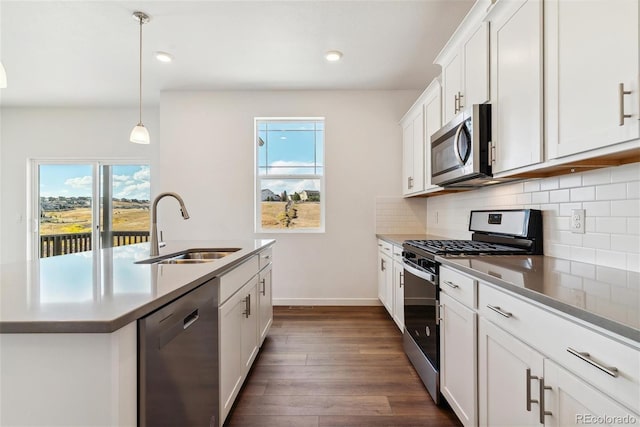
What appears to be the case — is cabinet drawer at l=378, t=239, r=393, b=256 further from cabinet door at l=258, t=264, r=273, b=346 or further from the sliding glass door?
the sliding glass door

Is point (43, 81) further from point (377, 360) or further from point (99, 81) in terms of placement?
point (377, 360)

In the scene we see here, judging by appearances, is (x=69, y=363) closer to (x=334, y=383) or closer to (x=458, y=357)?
(x=458, y=357)

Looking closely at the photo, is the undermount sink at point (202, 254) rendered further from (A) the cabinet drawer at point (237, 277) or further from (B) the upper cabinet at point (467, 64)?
(B) the upper cabinet at point (467, 64)

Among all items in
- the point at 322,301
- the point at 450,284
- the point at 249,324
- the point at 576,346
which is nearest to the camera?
the point at 576,346

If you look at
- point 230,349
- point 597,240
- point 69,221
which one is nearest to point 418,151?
point 597,240

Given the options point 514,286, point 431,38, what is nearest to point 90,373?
point 514,286

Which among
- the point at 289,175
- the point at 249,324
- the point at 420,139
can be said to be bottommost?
the point at 249,324

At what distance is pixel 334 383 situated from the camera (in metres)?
2.09

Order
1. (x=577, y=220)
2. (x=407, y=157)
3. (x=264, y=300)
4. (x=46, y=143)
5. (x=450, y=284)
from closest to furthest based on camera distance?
(x=577, y=220)
(x=450, y=284)
(x=264, y=300)
(x=407, y=157)
(x=46, y=143)

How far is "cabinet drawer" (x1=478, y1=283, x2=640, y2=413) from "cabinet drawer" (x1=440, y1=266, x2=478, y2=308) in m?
0.18

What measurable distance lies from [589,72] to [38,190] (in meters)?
6.29

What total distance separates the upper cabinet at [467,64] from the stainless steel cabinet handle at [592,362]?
1421 millimetres

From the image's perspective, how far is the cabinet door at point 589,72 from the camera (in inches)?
38.9

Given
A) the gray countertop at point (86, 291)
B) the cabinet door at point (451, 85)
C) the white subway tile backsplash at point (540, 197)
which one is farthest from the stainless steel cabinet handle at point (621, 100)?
the gray countertop at point (86, 291)
